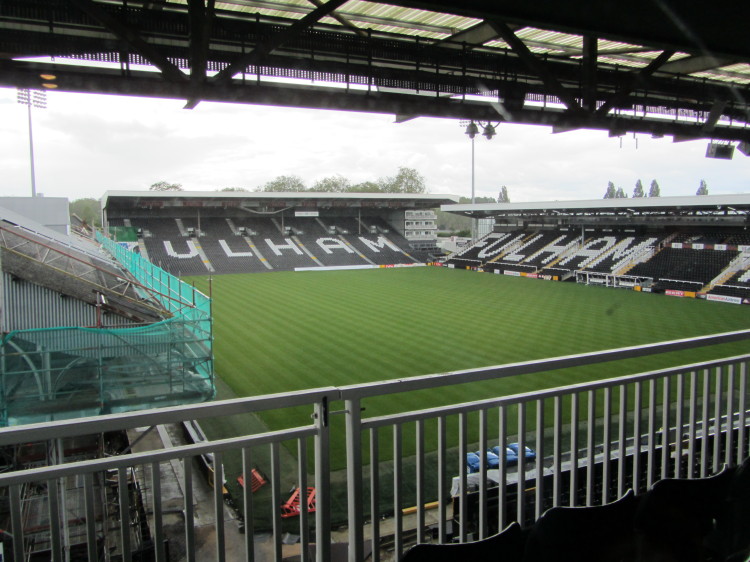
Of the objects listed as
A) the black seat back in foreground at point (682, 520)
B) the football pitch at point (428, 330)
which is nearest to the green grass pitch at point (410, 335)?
the football pitch at point (428, 330)

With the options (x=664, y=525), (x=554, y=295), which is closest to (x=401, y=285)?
(x=554, y=295)

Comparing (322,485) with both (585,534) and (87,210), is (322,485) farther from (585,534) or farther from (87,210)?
(87,210)

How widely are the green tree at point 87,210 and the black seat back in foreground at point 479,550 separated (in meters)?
45.6

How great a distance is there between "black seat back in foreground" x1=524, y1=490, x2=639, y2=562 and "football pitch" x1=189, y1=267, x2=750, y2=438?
22.3 ft

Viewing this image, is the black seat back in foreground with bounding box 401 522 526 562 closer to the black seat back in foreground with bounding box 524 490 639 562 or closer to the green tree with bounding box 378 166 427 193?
the black seat back in foreground with bounding box 524 490 639 562

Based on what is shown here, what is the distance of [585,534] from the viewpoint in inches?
66.7

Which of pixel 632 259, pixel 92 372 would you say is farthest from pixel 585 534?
pixel 632 259

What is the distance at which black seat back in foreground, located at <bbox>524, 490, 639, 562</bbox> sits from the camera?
1.62 meters

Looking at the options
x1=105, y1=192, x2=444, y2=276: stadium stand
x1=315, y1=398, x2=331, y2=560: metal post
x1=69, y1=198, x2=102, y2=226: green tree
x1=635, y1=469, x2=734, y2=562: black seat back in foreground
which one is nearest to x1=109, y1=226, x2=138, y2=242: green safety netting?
x1=105, y1=192, x2=444, y2=276: stadium stand

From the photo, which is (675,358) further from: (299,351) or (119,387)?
(119,387)

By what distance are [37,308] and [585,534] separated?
312 inches

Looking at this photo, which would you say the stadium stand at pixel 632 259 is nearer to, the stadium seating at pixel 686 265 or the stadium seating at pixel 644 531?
the stadium seating at pixel 686 265

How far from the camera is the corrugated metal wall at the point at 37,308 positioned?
24.7 feet

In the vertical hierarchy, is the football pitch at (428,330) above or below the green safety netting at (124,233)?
below
